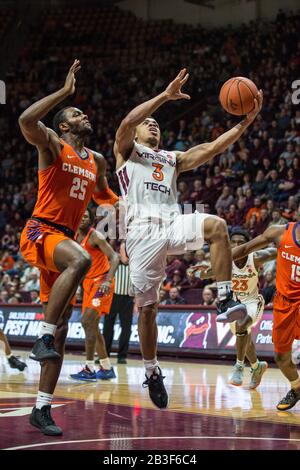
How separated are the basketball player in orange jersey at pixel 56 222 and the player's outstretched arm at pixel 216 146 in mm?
847

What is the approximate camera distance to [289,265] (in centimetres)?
654

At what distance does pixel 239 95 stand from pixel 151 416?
9.02ft

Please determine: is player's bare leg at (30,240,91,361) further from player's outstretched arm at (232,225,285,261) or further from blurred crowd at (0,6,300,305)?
blurred crowd at (0,6,300,305)

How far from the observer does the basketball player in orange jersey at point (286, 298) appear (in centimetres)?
645

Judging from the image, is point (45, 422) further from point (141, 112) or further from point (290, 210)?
point (290, 210)

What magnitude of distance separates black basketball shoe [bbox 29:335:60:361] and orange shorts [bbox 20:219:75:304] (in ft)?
1.80

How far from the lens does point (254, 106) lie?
6066 mm

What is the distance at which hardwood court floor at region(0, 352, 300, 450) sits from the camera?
14.3ft

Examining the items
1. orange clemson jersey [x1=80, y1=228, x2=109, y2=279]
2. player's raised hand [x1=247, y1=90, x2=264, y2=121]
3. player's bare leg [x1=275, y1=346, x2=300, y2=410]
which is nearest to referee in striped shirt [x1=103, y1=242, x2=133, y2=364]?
orange clemson jersey [x1=80, y1=228, x2=109, y2=279]

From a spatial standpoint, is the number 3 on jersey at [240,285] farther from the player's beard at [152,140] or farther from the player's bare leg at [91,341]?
the player's beard at [152,140]

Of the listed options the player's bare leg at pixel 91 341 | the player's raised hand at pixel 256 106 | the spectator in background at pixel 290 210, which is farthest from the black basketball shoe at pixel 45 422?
the spectator in background at pixel 290 210
